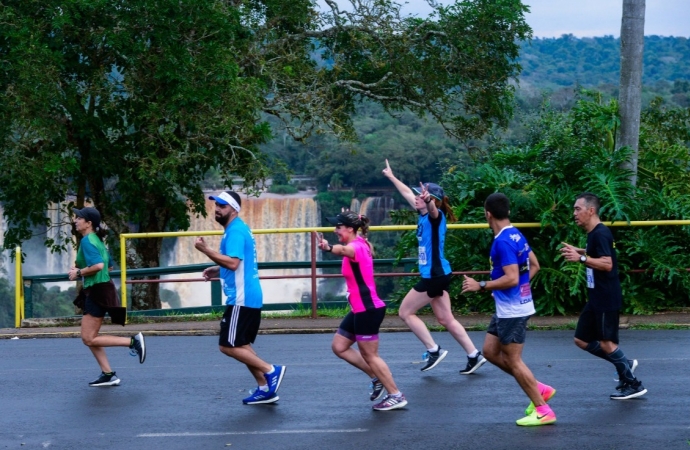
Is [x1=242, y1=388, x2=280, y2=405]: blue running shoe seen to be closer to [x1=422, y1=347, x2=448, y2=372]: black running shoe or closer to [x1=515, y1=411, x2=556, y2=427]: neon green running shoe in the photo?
[x1=422, y1=347, x2=448, y2=372]: black running shoe

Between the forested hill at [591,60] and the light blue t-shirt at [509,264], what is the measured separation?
5122 inches

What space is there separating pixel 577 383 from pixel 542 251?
490 centimetres

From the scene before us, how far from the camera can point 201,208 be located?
951 inches

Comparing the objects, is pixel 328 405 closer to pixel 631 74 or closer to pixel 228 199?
pixel 228 199

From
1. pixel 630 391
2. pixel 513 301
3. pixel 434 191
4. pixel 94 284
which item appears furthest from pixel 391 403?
pixel 94 284

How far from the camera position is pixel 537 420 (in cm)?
769

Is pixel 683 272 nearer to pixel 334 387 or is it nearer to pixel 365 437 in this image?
pixel 334 387

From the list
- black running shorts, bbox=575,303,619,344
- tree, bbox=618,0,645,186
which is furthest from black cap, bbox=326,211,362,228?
tree, bbox=618,0,645,186

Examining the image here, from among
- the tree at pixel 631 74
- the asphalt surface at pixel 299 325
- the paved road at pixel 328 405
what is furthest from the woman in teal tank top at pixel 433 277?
the tree at pixel 631 74

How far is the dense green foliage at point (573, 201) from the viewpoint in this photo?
13984 millimetres

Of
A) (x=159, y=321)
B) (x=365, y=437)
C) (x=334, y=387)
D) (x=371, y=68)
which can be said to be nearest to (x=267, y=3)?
(x=371, y=68)

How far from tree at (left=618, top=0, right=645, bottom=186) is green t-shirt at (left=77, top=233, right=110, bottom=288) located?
7.81 m

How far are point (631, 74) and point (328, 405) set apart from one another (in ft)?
26.1

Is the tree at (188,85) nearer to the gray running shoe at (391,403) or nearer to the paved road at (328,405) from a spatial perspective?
the paved road at (328,405)
